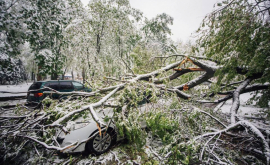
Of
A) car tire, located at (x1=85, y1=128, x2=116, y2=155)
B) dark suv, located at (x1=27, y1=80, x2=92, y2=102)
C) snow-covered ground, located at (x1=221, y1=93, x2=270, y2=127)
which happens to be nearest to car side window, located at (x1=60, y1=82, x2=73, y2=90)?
dark suv, located at (x1=27, y1=80, x2=92, y2=102)

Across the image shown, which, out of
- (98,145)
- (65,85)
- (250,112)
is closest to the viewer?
(98,145)

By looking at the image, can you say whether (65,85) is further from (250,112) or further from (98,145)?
(250,112)

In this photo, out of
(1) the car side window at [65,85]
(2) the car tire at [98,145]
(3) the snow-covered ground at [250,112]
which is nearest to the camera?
(2) the car tire at [98,145]

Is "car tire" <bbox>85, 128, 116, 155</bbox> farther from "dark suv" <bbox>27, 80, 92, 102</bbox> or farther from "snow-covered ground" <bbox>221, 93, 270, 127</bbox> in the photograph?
"snow-covered ground" <bbox>221, 93, 270, 127</bbox>

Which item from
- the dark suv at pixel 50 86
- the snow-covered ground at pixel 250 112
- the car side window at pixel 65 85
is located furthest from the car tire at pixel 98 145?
the car side window at pixel 65 85

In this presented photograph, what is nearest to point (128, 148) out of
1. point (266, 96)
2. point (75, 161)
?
point (75, 161)

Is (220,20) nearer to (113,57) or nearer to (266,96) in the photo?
(266,96)

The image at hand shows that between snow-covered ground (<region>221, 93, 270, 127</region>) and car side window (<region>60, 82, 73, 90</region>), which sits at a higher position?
car side window (<region>60, 82, 73, 90</region>)

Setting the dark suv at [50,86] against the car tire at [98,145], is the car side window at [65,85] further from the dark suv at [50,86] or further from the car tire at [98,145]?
the car tire at [98,145]

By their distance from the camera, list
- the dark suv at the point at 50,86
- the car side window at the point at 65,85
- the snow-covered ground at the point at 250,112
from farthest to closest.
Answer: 1. the car side window at the point at 65,85
2. the dark suv at the point at 50,86
3. the snow-covered ground at the point at 250,112

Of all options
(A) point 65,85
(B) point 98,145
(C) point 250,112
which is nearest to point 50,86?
(A) point 65,85

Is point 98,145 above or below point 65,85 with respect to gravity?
below

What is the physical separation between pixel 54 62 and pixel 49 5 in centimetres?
459

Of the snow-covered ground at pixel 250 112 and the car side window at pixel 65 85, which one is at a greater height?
the car side window at pixel 65 85
